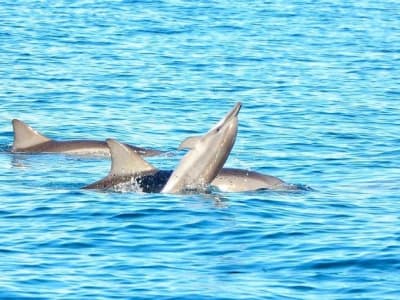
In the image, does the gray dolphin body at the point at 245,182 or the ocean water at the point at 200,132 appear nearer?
the ocean water at the point at 200,132

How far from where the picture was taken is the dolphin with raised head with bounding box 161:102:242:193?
2030cm

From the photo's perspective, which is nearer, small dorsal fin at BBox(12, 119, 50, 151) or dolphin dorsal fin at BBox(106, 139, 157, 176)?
dolphin dorsal fin at BBox(106, 139, 157, 176)

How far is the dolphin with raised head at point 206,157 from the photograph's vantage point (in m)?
20.3

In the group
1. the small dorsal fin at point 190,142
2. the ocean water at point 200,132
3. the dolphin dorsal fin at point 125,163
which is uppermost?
the small dorsal fin at point 190,142

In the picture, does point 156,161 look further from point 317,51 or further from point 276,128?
point 317,51

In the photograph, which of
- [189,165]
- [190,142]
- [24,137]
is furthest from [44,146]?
[190,142]

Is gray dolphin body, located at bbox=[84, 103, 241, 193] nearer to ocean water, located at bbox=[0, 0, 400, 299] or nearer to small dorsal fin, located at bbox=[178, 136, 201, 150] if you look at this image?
small dorsal fin, located at bbox=[178, 136, 201, 150]

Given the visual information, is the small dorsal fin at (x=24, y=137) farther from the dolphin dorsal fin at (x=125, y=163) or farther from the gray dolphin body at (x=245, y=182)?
the dolphin dorsal fin at (x=125, y=163)

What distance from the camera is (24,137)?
1005 inches

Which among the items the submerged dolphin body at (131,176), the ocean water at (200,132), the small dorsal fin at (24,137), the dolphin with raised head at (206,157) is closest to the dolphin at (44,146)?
the small dorsal fin at (24,137)

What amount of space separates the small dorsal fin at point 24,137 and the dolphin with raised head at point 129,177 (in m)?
5.00

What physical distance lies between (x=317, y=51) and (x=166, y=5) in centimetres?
1675

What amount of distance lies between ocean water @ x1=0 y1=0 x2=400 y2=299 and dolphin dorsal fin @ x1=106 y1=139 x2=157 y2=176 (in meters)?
0.55

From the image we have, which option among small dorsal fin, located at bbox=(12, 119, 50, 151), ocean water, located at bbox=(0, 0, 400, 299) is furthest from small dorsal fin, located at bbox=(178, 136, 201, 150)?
small dorsal fin, located at bbox=(12, 119, 50, 151)
